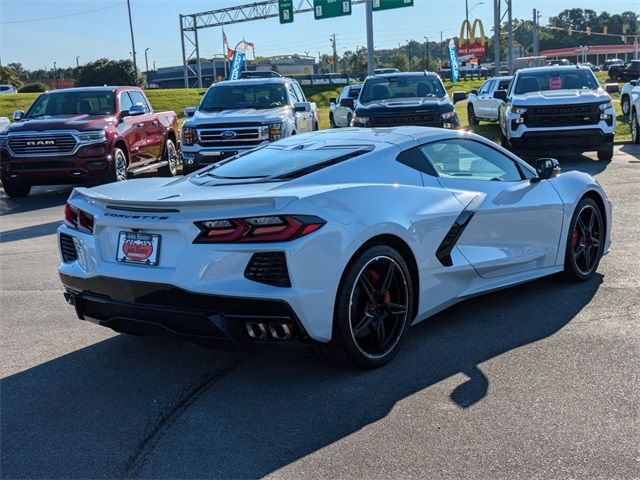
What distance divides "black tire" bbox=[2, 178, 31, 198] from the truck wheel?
2.84 metres

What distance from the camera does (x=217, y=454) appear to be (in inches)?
136

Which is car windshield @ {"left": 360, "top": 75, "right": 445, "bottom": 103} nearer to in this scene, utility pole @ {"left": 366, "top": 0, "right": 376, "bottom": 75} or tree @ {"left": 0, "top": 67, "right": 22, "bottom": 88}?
utility pole @ {"left": 366, "top": 0, "right": 376, "bottom": 75}

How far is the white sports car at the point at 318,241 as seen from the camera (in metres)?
3.90

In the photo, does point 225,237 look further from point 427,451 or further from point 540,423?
point 540,423

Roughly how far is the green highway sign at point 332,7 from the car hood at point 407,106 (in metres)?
23.2

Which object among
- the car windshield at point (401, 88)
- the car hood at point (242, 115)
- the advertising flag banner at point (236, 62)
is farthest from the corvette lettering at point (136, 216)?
the advertising flag banner at point (236, 62)

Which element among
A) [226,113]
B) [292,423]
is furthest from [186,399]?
[226,113]

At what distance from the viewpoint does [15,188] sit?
45.0 feet

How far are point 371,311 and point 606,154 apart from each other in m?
11.8

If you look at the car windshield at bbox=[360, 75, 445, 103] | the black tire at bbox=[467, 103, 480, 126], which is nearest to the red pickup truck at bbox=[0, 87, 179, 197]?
the car windshield at bbox=[360, 75, 445, 103]

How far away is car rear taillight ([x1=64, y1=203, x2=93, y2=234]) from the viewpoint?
14.7 ft

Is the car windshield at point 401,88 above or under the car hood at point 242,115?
above

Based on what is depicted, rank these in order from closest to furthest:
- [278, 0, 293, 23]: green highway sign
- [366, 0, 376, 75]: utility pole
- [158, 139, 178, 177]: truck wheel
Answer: [158, 139, 178, 177]: truck wheel < [366, 0, 376, 75]: utility pole < [278, 0, 293, 23]: green highway sign

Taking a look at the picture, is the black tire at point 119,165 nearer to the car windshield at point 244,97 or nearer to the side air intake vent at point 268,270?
the car windshield at point 244,97
